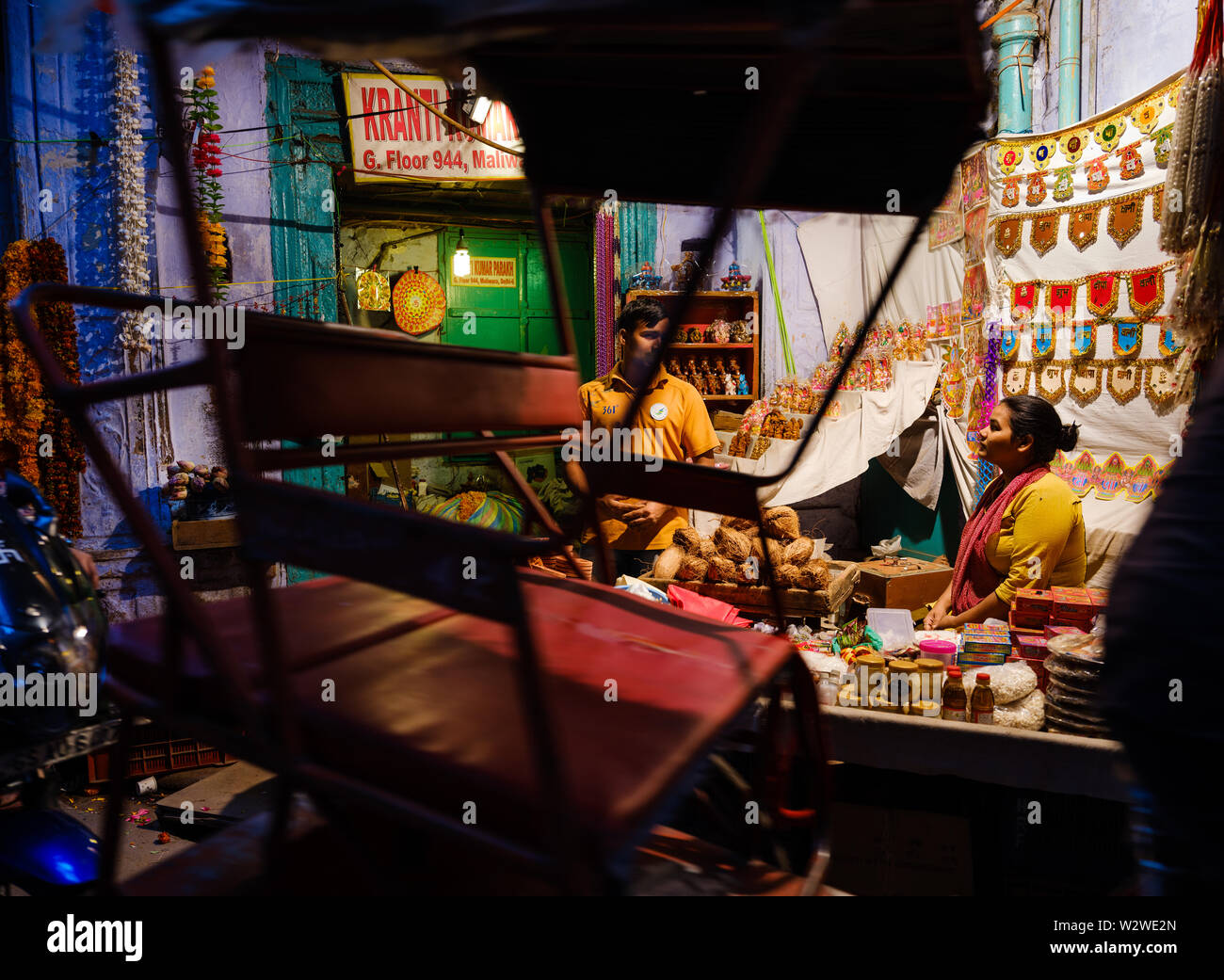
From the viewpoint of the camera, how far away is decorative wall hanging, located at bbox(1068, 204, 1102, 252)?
4.80 meters

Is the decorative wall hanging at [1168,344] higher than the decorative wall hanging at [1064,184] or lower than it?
lower

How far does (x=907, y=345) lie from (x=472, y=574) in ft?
24.2

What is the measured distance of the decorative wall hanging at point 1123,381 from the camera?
4.58 metres

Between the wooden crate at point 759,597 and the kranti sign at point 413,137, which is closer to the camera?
the wooden crate at point 759,597

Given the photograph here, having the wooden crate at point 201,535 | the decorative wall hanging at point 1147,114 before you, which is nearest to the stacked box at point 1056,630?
the decorative wall hanging at point 1147,114

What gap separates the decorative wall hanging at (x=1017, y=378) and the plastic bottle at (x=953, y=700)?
3.60 m

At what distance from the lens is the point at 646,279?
771 cm

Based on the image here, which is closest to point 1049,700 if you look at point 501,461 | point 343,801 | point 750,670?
point 750,670

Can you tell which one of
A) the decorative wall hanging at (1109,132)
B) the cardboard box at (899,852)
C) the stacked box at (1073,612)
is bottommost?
the cardboard box at (899,852)

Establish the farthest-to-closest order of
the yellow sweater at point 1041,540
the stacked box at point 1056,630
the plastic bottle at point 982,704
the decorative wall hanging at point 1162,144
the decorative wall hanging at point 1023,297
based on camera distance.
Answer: the decorative wall hanging at point 1023,297
the decorative wall hanging at point 1162,144
the yellow sweater at point 1041,540
the stacked box at point 1056,630
the plastic bottle at point 982,704

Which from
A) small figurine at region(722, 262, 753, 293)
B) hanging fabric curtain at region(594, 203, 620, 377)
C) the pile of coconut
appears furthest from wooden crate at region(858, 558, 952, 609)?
hanging fabric curtain at region(594, 203, 620, 377)

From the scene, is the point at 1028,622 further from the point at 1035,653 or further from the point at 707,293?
the point at 707,293

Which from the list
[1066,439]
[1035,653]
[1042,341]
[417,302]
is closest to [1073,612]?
[1035,653]

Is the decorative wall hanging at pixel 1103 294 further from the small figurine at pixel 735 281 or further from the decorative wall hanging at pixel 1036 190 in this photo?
the small figurine at pixel 735 281
